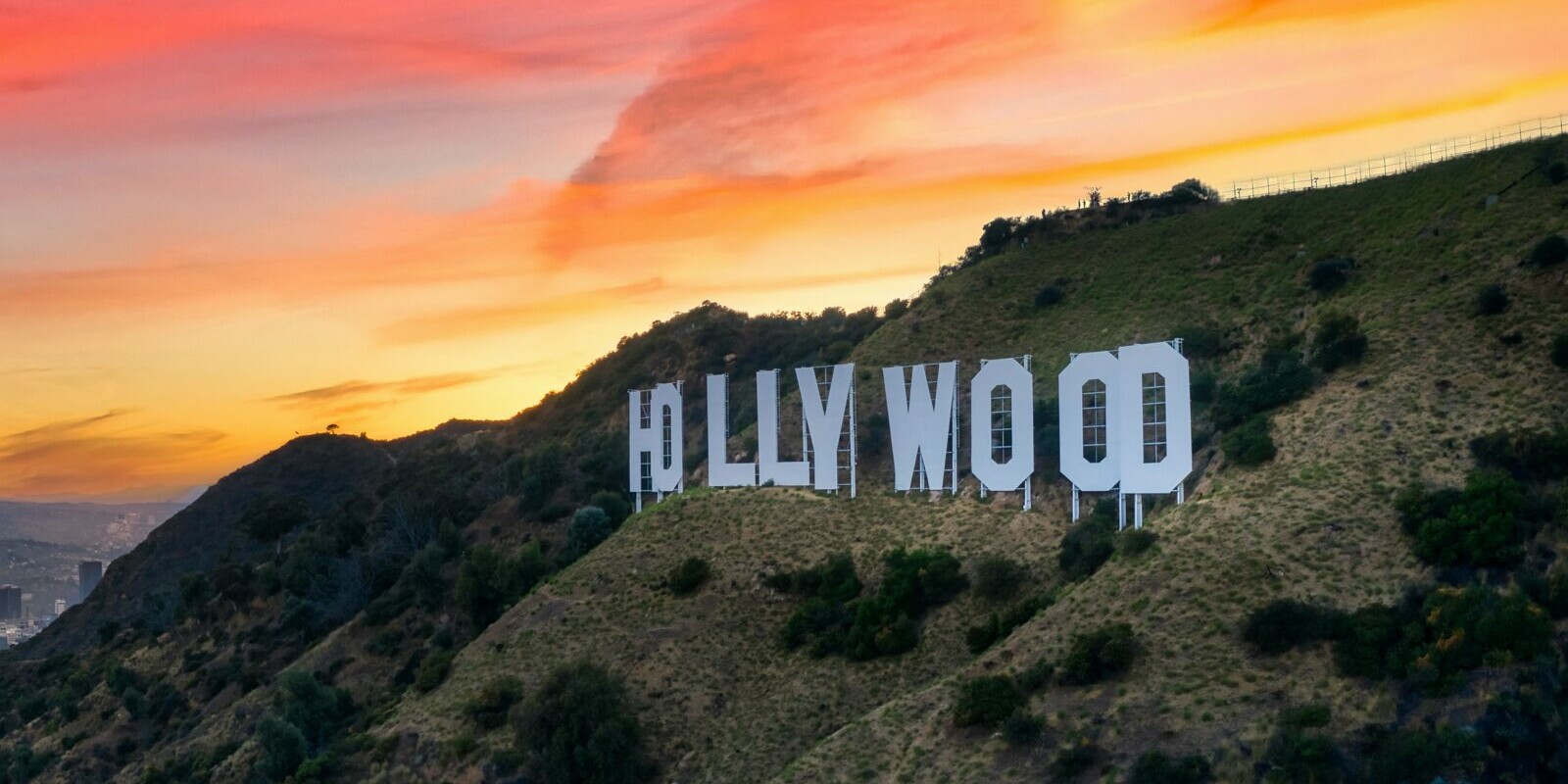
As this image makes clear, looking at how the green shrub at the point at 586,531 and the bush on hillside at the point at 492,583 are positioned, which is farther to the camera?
the green shrub at the point at 586,531

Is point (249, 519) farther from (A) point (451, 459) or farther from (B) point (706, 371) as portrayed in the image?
(B) point (706, 371)

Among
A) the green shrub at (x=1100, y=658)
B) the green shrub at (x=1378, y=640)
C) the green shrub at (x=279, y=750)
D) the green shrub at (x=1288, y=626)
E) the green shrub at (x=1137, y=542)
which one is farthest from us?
the green shrub at (x=279, y=750)

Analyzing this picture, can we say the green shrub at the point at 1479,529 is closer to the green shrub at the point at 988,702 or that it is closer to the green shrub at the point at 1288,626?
the green shrub at the point at 1288,626

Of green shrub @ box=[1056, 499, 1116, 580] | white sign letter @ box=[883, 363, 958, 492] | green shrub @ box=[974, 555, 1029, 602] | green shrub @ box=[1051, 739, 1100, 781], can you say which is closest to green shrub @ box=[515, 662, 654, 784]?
green shrub @ box=[974, 555, 1029, 602]

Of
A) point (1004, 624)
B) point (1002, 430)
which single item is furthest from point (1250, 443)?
point (1004, 624)

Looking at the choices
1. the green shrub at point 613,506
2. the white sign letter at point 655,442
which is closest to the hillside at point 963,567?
the green shrub at point 613,506

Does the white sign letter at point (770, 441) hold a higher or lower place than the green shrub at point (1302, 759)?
higher
